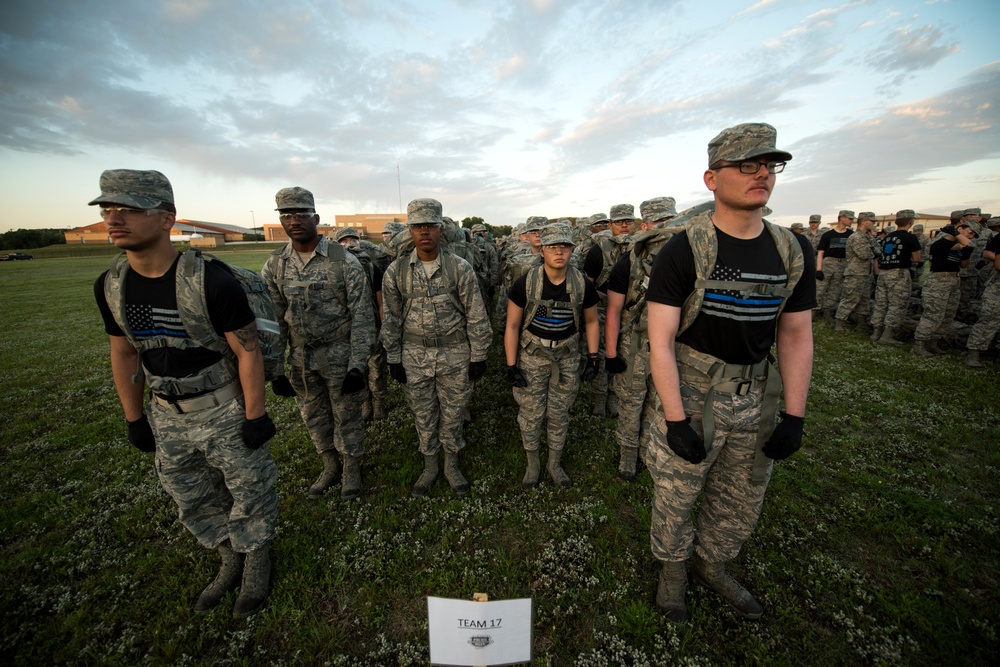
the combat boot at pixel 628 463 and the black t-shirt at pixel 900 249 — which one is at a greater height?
the black t-shirt at pixel 900 249

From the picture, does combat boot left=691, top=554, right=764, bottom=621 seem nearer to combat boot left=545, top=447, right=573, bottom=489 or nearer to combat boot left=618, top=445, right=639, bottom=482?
combat boot left=618, top=445, right=639, bottom=482

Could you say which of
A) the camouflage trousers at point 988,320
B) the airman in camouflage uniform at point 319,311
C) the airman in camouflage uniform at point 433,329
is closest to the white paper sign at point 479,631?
the airman in camouflage uniform at point 433,329

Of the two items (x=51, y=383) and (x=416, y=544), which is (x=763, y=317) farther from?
(x=51, y=383)

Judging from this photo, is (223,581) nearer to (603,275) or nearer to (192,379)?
(192,379)

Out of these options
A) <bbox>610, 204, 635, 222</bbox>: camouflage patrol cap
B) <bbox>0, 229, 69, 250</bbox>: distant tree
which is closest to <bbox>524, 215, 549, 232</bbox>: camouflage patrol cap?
<bbox>610, 204, 635, 222</bbox>: camouflage patrol cap

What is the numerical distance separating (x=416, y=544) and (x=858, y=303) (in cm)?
1310

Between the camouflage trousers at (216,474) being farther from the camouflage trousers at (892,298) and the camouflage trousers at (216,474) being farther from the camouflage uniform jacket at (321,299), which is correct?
the camouflage trousers at (892,298)

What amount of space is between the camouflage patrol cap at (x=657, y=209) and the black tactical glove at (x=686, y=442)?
3.67 meters

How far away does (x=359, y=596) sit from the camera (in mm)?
3188

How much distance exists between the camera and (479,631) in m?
1.94

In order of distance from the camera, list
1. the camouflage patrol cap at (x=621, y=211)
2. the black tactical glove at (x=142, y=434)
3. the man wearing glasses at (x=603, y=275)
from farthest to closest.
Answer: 1. the camouflage patrol cap at (x=621, y=211)
2. the man wearing glasses at (x=603, y=275)
3. the black tactical glove at (x=142, y=434)

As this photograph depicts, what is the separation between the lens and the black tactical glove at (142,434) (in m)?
3.02

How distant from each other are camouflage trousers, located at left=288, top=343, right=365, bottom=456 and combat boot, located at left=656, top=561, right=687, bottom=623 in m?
3.29

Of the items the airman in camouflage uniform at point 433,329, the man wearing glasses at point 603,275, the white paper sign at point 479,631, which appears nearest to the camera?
the white paper sign at point 479,631
